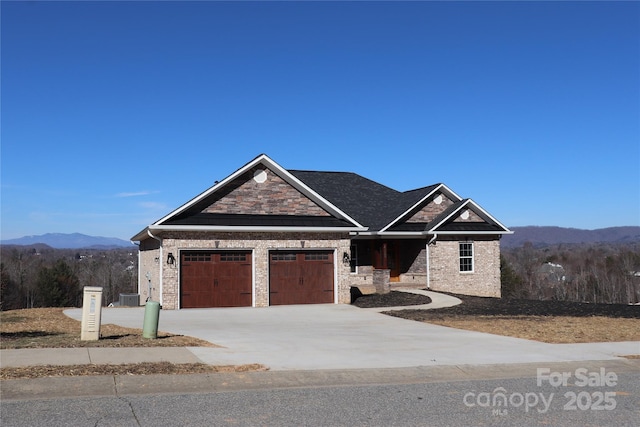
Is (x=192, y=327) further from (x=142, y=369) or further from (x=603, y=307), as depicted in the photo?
(x=603, y=307)

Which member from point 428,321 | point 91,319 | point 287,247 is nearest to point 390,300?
point 287,247

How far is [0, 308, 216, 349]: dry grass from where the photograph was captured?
1249 centimetres

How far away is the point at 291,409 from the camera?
7.77 m

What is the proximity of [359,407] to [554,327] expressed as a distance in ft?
37.8

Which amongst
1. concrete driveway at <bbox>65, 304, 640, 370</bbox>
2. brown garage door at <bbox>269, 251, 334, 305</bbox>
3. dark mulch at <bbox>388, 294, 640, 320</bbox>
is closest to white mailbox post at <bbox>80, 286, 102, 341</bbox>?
concrete driveway at <bbox>65, 304, 640, 370</bbox>

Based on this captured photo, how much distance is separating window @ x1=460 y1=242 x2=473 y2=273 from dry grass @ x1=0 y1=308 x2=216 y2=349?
65.6 feet

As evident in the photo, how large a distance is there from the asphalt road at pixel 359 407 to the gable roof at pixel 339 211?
50.4 ft

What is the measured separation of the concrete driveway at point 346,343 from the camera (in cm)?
1167

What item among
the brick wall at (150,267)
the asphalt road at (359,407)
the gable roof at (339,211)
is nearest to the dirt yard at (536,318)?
the gable roof at (339,211)

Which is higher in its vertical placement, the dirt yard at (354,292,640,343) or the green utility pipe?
the green utility pipe

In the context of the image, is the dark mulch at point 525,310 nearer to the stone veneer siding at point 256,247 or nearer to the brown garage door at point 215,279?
the stone veneer siding at point 256,247

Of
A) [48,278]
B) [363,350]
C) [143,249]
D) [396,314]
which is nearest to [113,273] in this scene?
[48,278]

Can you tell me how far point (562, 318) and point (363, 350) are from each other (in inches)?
388

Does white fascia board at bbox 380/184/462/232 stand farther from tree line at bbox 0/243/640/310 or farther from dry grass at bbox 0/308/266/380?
tree line at bbox 0/243/640/310
